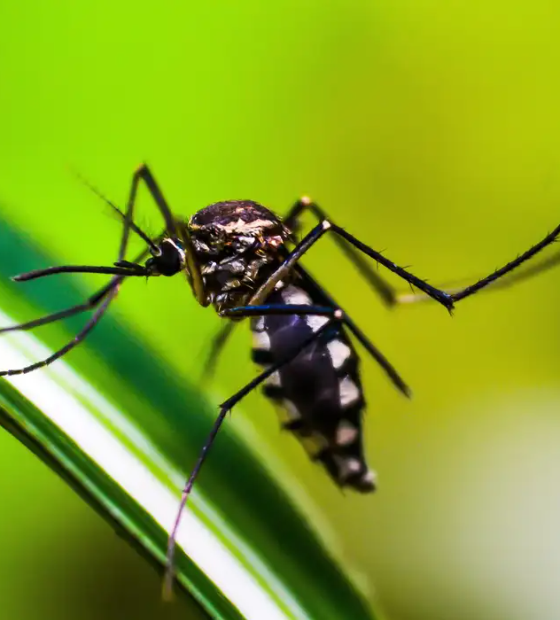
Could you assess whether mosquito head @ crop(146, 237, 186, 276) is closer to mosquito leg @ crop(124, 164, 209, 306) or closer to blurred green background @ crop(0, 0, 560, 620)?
mosquito leg @ crop(124, 164, 209, 306)

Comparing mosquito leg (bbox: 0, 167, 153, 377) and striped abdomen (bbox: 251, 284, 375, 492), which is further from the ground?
mosquito leg (bbox: 0, 167, 153, 377)

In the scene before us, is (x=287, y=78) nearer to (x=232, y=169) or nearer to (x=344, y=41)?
(x=344, y=41)

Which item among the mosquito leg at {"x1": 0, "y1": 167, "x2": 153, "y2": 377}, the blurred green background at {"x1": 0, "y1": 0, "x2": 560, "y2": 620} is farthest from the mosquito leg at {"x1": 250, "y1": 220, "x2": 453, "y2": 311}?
the blurred green background at {"x1": 0, "y1": 0, "x2": 560, "y2": 620}

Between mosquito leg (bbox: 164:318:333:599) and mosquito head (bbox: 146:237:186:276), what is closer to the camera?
mosquito leg (bbox: 164:318:333:599)

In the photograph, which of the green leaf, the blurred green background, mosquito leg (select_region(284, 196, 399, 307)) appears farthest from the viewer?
the blurred green background

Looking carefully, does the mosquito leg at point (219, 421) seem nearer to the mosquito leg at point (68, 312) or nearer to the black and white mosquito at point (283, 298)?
the black and white mosquito at point (283, 298)

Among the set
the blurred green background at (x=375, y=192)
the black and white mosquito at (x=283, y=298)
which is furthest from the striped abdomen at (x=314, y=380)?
the blurred green background at (x=375, y=192)

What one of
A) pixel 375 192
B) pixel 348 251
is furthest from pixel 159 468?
pixel 375 192
